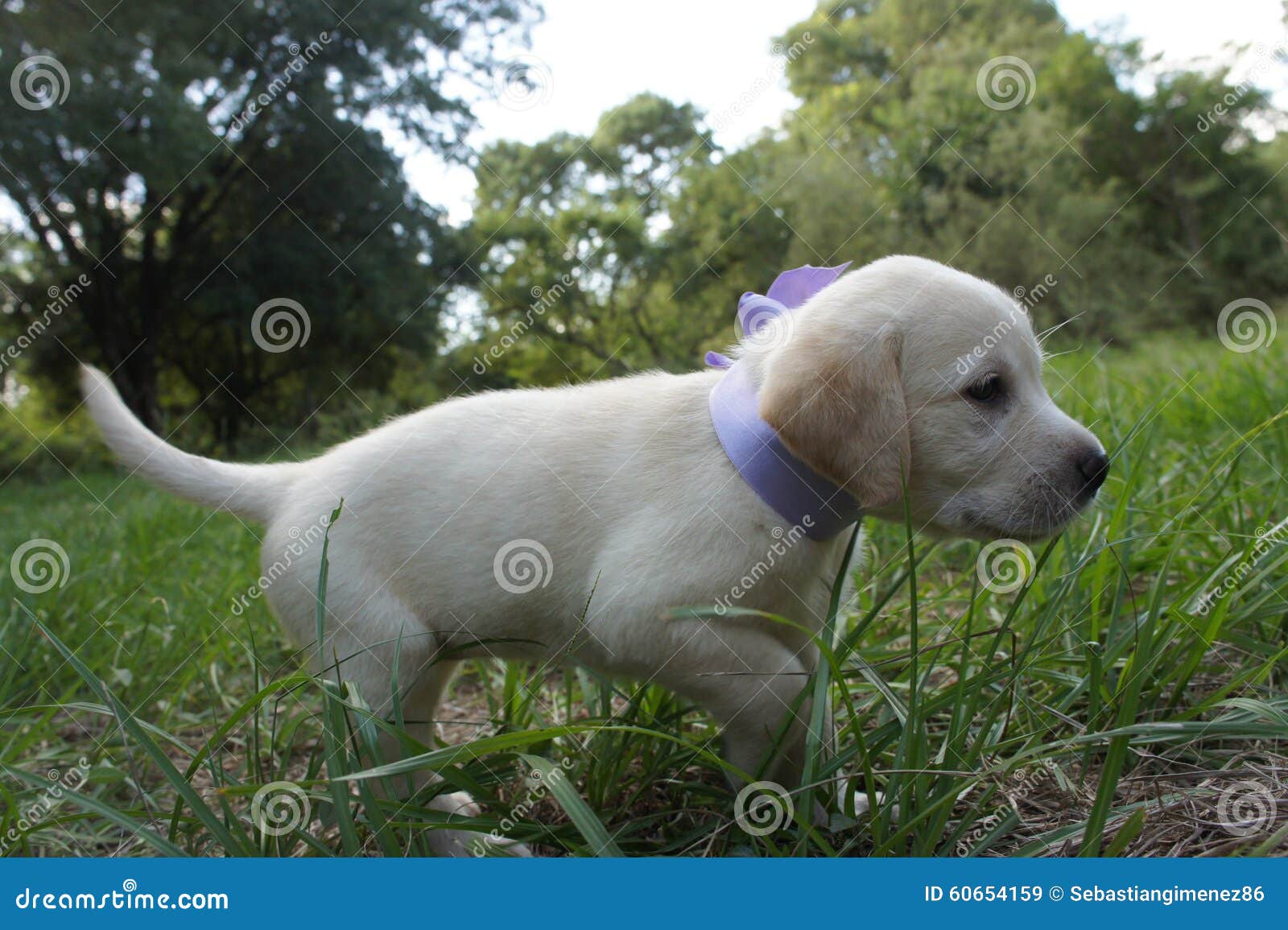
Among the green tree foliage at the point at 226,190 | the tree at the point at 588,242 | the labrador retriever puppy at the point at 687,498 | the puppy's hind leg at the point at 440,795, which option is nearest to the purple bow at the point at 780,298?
the labrador retriever puppy at the point at 687,498

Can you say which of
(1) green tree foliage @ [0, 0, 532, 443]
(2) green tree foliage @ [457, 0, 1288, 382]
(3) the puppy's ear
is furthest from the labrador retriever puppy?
(2) green tree foliage @ [457, 0, 1288, 382]

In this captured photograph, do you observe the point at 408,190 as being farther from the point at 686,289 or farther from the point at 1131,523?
the point at 1131,523

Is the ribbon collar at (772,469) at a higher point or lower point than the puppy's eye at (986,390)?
lower

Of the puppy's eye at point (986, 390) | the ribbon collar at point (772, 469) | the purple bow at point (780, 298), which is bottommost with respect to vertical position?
the ribbon collar at point (772, 469)

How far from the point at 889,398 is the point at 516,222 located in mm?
15048

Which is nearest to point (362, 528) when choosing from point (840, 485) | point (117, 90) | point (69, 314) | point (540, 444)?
point (540, 444)

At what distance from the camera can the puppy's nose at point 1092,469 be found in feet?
6.68

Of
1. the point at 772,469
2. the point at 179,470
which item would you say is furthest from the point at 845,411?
the point at 179,470

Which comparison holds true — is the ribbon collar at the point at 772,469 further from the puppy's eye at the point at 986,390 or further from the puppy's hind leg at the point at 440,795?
the puppy's hind leg at the point at 440,795

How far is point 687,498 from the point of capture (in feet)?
6.87

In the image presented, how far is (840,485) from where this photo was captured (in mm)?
1948

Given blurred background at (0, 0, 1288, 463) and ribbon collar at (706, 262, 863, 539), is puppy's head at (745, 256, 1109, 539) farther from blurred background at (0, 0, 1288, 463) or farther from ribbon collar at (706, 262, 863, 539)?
blurred background at (0, 0, 1288, 463)

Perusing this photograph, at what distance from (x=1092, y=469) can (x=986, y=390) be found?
0.29 m

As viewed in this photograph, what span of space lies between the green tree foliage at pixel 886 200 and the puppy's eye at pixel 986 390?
34.7 ft
